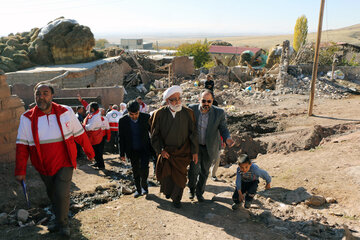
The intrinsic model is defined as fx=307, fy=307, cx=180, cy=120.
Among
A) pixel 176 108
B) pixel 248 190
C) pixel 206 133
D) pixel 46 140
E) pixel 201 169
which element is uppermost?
pixel 176 108

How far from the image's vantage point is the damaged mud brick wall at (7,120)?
186 inches

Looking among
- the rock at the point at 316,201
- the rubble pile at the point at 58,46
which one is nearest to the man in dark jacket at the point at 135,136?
the rock at the point at 316,201

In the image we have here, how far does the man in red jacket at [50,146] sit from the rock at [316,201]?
122 inches

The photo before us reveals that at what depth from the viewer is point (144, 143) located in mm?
4352

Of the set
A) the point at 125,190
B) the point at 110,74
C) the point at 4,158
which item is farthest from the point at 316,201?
the point at 110,74

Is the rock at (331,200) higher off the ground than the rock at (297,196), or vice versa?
the rock at (331,200)

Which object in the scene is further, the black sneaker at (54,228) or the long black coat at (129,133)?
the long black coat at (129,133)

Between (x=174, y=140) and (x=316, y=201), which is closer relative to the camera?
(x=174, y=140)

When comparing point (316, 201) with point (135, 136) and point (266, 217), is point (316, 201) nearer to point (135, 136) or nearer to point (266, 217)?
point (266, 217)

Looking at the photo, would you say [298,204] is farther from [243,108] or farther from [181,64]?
[181,64]

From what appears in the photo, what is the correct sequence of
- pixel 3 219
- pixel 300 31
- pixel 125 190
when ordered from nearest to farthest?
pixel 3 219, pixel 125 190, pixel 300 31

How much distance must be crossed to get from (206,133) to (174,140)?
1.49 feet

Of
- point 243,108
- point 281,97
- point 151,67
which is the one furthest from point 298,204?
point 151,67

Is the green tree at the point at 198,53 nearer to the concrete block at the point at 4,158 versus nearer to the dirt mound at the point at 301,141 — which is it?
the dirt mound at the point at 301,141
